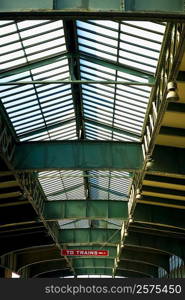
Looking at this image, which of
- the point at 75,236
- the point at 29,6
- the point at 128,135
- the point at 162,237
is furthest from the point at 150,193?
the point at 29,6

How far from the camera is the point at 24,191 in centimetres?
2244

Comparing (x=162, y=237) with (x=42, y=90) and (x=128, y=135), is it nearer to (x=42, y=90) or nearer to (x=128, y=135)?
(x=128, y=135)

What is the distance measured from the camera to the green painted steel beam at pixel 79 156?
1872 cm

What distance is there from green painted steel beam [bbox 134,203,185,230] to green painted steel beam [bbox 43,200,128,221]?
1.29 meters

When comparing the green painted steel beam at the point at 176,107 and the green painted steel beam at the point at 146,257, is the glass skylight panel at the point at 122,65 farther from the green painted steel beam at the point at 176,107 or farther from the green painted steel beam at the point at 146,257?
the green painted steel beam at the point at 146,257

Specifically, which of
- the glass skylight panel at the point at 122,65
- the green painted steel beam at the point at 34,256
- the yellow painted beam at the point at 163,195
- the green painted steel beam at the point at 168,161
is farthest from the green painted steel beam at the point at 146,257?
the green painted steel beam at the point at 168,161

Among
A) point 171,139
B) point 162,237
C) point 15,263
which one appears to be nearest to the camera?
point 171,139

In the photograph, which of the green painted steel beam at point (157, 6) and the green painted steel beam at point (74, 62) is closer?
the green painted steel beam at point (157, 6)

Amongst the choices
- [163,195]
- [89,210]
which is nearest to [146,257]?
[89,210]

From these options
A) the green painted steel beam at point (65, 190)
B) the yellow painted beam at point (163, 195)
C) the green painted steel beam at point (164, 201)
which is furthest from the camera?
the green painted steel beam at point (65, 190)

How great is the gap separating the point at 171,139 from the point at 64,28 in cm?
663

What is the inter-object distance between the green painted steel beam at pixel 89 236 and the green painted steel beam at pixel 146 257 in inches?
246

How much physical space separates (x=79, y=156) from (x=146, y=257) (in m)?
27.6

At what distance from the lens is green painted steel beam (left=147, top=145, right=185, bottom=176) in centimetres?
1811
